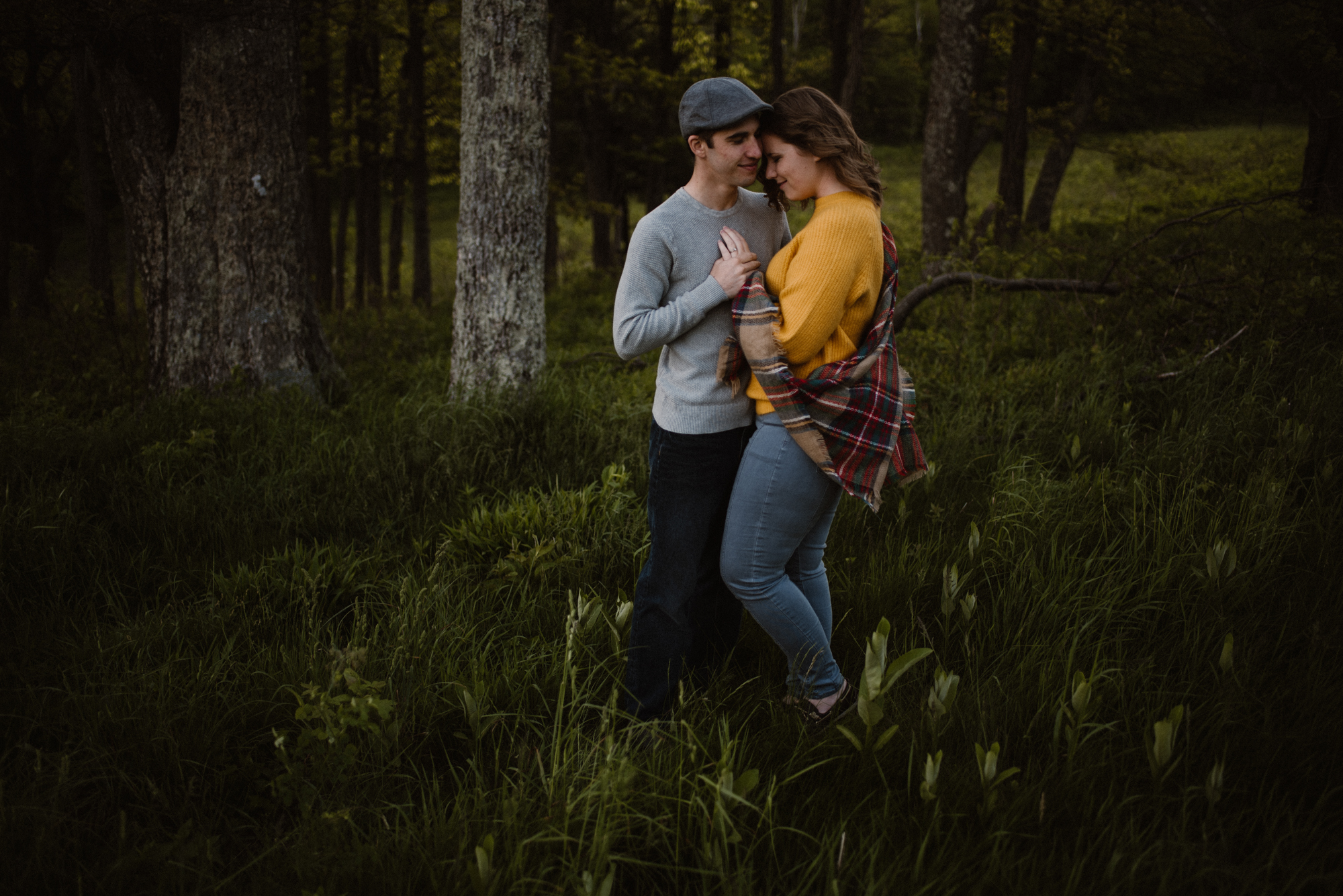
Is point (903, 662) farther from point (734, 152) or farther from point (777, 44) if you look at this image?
point (777, 44)

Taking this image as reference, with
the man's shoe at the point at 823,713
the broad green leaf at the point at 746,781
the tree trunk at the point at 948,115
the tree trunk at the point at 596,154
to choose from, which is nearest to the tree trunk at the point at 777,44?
the tree trunk at the point at 596,154

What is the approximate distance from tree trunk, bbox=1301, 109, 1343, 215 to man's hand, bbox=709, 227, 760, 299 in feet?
22.4

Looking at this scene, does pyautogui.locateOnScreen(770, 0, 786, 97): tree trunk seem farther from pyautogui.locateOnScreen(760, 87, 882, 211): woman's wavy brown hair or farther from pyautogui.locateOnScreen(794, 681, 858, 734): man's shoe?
pyautogui.locateOnScreen(794, 681, 858, 734): man's shoe

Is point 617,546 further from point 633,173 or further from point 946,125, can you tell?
point 633,173

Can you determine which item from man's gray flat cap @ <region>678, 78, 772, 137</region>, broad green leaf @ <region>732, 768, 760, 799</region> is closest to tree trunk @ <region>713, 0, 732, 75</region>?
man's gray flat cap @ <region>678, 78, 772, 137</region>

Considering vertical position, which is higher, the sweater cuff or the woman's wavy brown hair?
the woman's wavy brown hair

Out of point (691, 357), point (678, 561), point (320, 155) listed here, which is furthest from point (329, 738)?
point (320, 155)

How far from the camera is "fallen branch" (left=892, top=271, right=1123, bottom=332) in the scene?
5312 mm

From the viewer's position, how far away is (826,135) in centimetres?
208

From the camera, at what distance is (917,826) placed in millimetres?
1829

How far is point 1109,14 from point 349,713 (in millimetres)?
11133

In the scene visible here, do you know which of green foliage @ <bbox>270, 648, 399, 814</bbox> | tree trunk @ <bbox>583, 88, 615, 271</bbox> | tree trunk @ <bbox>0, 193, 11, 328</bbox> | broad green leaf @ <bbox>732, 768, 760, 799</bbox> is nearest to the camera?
broad green leaf @ <bbox>732, 768, 760, 799</bbox>

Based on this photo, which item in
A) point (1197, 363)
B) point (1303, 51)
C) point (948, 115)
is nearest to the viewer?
point (1197, 363)

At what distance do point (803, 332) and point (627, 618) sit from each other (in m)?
1.19
